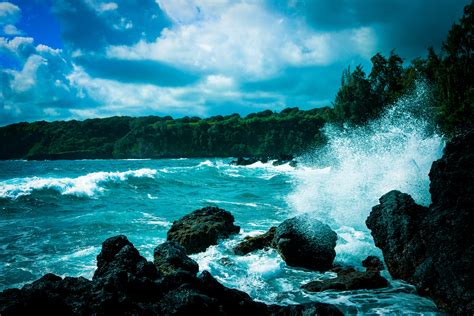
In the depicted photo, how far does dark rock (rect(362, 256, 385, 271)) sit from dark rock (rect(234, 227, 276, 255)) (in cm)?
264

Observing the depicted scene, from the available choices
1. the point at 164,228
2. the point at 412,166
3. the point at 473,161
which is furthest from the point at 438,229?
the point at 164,228

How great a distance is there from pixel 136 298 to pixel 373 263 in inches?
239

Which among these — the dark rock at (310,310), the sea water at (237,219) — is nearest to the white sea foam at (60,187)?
the sea water at (237,219)

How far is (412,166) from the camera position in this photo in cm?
1388

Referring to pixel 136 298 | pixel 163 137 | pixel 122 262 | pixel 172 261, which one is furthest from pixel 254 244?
pixel 163 137

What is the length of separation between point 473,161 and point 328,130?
43.5 m

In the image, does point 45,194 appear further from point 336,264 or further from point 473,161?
point 473,161

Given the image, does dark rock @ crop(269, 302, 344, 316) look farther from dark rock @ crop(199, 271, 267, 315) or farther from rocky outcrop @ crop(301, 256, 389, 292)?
rocky outcrop @ crop(301, 256, 389, 292)

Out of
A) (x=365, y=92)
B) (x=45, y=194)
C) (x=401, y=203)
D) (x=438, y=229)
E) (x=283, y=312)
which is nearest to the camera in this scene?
(x=283, y=312)

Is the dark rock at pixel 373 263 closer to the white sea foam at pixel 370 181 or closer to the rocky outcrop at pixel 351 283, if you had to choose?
the rocky outcrop at pixel 351 283

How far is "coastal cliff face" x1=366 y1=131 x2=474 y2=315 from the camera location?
5.45 metres

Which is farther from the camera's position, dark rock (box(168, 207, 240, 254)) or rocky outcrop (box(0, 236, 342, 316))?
dark rock (box(168, 207, 240, 254))

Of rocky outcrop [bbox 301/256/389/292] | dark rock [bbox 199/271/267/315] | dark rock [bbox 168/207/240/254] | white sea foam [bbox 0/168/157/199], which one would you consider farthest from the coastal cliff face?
white sea foam [bbox 0/168/157/199]

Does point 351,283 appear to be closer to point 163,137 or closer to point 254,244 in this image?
point 254,244
